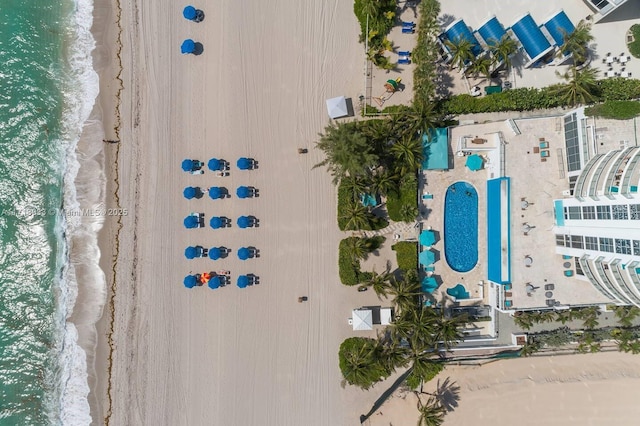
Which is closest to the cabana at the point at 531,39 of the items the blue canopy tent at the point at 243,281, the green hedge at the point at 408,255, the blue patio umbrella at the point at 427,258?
the blue patio umbrella at the point at 427,258

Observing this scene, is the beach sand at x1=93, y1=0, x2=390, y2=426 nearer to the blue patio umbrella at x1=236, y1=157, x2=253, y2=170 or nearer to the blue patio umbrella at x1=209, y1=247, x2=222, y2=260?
Result: the blue patio umbrella at x1=209, y1=247, x2=222, y2=260

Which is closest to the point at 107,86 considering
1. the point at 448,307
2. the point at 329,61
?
the point at 329,61

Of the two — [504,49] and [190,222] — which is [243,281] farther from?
[504,49]

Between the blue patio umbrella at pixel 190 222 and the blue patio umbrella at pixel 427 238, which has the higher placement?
the blue patio umbrella at pixel 190 222

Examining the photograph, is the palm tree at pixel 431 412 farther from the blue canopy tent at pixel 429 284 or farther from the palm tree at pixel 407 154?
the palm tree at pixel 407 154

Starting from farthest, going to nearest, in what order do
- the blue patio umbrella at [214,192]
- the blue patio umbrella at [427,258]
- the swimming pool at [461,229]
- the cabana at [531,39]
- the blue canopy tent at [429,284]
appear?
the blue patio umbrella at [214,192] < the swimming pool at [461,229] < the blue canopy tent at [429,284] < the blue patio umbrella at [427,258] < the cabana at [531,39]

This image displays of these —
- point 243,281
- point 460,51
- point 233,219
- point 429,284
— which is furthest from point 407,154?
point 243,281
